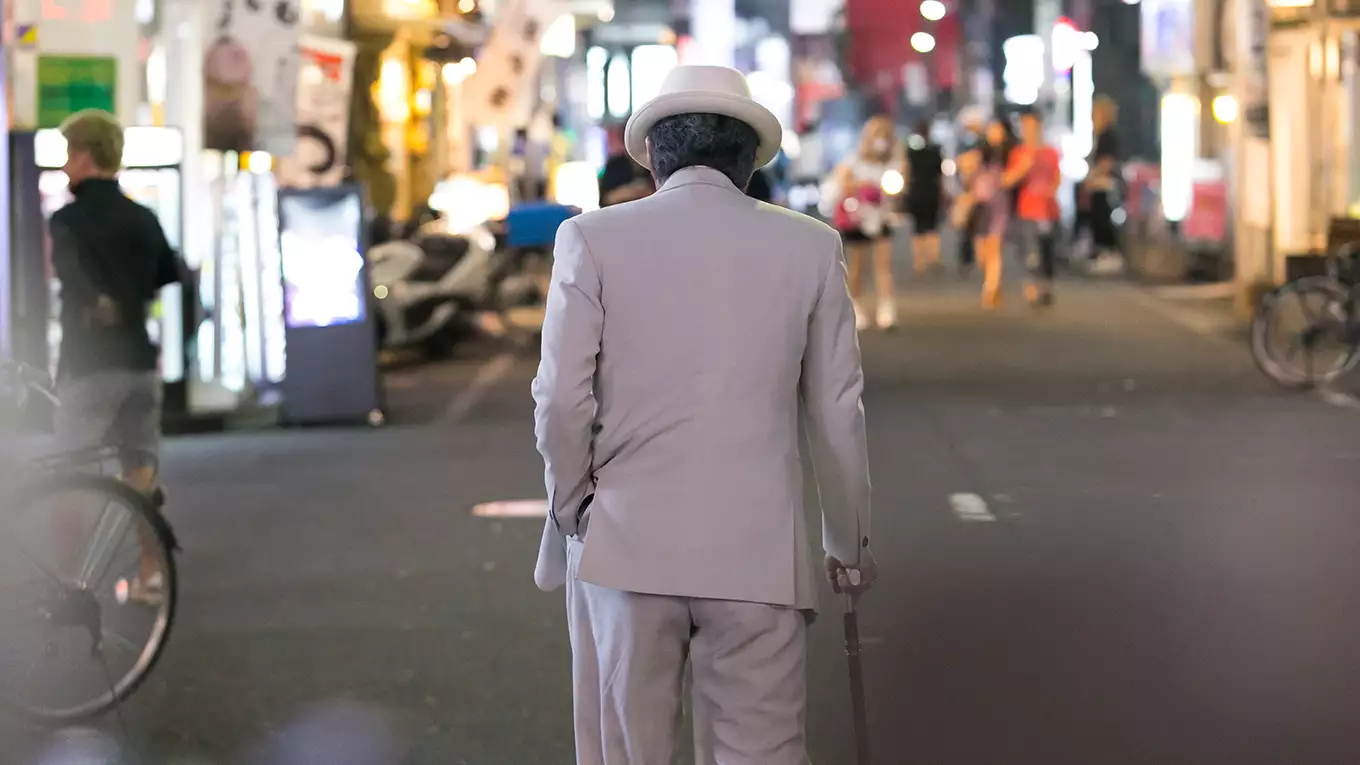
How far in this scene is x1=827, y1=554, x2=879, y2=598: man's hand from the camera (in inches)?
171

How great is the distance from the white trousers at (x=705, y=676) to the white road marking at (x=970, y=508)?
19.6ft

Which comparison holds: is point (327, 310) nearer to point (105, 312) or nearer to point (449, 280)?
point (449, 280)

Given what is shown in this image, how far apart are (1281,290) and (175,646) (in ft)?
31.1

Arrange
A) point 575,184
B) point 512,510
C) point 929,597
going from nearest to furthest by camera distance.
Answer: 1. point 929,597
2. point 512,510
3. point 575,184

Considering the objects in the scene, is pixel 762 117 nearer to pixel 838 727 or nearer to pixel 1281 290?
pixel 838 727

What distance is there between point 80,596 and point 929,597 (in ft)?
10.8

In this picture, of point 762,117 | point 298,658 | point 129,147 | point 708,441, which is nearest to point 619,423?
point 708,441

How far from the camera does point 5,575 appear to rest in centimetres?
651

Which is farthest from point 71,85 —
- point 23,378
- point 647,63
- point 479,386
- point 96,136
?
point 647,63

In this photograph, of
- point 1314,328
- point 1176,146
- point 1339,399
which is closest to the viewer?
point 1339,399

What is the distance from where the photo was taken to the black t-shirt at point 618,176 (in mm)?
13359

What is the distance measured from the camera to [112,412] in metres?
7.91

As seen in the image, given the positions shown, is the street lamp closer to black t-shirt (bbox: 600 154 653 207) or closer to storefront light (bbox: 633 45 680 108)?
storefront light (bbox: 633 45 680 108)

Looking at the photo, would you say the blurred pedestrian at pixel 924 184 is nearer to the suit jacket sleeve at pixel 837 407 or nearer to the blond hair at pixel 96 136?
the blond hair at pixel 96 136
